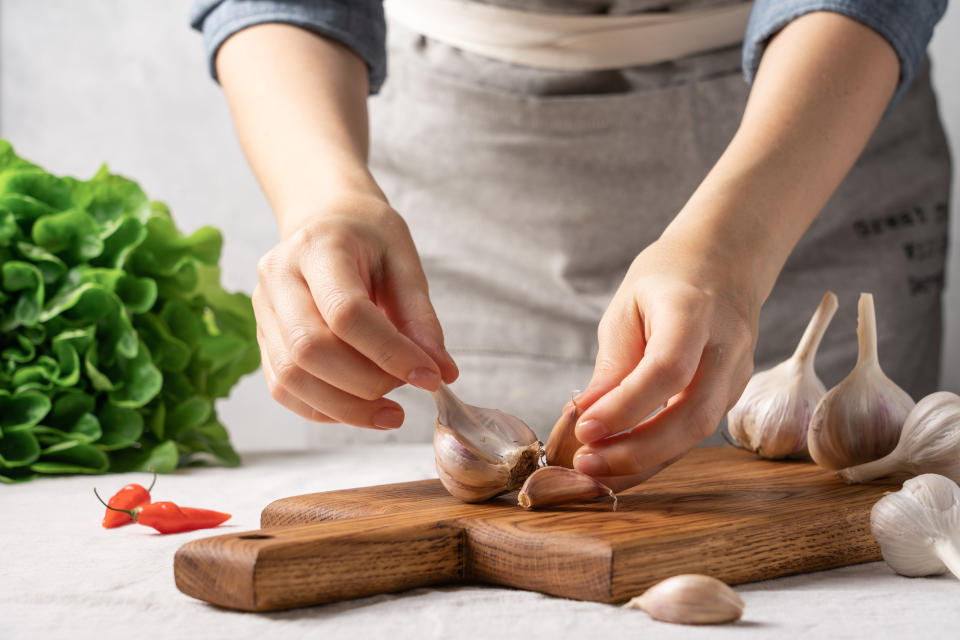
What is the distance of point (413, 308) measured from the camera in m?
0.78

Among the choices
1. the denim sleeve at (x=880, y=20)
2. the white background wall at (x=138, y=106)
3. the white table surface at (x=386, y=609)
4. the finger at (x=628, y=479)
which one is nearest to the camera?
the white table surface at (x=386, y=609)

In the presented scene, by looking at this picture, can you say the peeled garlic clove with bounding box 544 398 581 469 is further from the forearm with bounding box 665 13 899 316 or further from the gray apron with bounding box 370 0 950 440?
the gray apron with bounding box 370 0 950 440

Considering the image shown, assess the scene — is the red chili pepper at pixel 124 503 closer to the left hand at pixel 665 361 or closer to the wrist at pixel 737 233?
the left hand at pixel 665 361

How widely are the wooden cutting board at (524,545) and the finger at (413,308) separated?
11cm

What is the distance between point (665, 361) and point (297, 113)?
18.5 inches

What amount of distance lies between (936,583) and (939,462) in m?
0.17

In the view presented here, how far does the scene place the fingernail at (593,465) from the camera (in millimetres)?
703

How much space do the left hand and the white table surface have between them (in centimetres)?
13

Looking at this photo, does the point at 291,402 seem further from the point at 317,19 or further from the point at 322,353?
the point at 317,19

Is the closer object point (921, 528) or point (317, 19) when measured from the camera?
point (921, 528)

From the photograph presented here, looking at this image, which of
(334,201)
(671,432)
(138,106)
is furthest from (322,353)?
(138,106)

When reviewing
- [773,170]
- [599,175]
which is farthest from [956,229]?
[773,170]

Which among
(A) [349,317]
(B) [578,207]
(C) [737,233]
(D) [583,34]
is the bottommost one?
(A) [349,317]

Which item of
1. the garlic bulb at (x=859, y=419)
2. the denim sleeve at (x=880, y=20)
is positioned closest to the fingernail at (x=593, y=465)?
the garlic bulb at (x=859, y=419)
